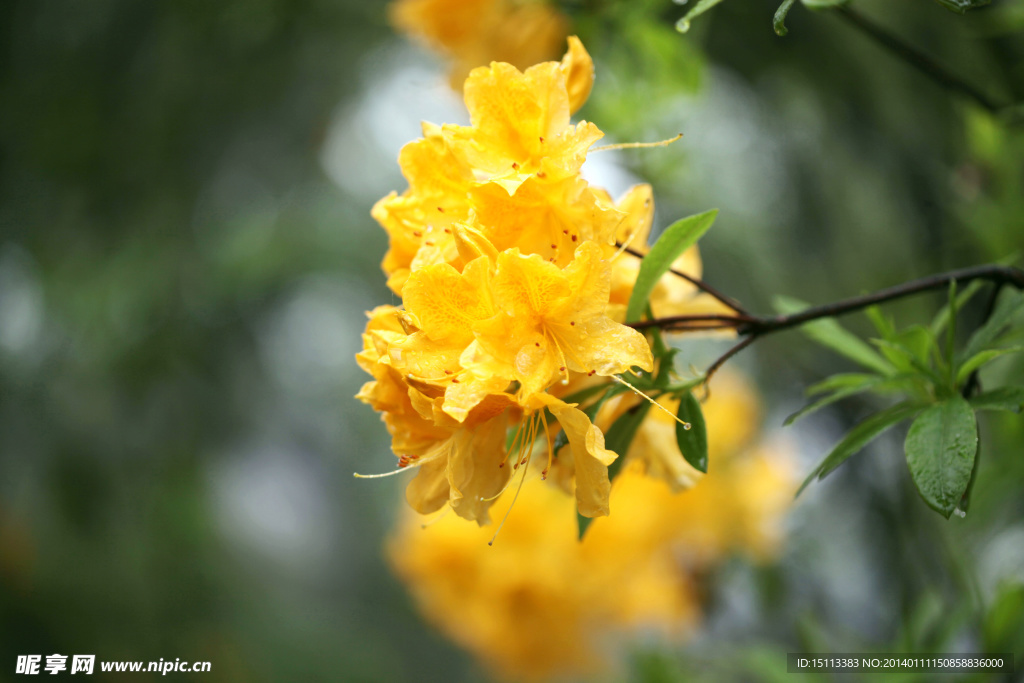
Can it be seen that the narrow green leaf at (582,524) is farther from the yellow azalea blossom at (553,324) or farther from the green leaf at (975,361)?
the green leaf at (975,361)

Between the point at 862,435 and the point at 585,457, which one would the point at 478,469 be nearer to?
the point at 585,457

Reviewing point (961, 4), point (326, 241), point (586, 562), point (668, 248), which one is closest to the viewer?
point (961, 4)

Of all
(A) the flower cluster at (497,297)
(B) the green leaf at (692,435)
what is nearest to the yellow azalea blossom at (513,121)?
(A) the flower cluster at (497,297)

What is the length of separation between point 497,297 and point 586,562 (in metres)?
1.20

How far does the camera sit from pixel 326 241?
10.1 ft

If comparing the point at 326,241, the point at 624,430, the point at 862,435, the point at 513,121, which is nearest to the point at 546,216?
the point at 513,121

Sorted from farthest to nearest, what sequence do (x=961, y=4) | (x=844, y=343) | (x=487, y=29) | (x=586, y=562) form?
(x=586, y=562)
(x=487, y=29)
(x=844, y=343)
(x=961, y=4)

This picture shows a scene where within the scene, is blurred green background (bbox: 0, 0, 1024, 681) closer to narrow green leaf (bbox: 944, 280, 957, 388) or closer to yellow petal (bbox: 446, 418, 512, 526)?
narrow green leaf (bbox: 944, 280, 957, 388)

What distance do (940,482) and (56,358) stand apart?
7.76ft

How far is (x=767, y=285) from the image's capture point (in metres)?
1.62

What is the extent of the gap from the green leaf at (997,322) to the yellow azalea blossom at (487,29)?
0.78m

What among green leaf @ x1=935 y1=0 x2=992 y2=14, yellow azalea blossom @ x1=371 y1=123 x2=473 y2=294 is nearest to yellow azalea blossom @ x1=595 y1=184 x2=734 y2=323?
yellow azalea blossom @ x1=371 y1=123 x2=473 y2=294

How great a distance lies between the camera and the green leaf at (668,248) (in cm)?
53

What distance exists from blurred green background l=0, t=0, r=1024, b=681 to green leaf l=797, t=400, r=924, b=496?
0.86 feet
